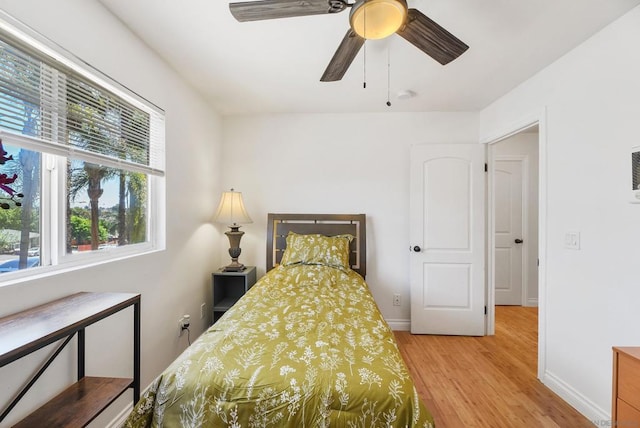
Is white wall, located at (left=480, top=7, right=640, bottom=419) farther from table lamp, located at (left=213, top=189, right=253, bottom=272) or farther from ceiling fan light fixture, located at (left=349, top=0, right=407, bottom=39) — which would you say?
table lamp, located at (left=213, top=189, right=253, bottom=272)

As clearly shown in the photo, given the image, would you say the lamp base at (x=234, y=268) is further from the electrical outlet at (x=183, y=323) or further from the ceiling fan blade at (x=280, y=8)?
the ceiling fan blade at (x=280, y=8)

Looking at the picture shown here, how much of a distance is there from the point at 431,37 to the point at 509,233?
3561 mm

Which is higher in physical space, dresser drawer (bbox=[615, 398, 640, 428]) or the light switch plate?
the light switch plate

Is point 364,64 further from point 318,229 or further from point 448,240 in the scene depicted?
point 448,240

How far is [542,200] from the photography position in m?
2.09

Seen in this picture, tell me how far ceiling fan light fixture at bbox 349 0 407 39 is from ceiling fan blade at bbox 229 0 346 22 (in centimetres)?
8

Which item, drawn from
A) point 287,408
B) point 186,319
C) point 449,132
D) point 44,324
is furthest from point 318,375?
point 449,132

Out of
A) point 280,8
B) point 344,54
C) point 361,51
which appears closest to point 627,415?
point 344,54

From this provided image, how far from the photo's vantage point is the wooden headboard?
303 centimetres

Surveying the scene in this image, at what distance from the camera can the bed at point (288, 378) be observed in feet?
3.46

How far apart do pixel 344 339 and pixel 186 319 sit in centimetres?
166

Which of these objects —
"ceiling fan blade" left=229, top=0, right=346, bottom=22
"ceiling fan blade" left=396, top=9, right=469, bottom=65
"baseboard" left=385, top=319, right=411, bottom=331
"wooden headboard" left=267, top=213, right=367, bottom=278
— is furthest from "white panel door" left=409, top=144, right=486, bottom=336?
"ceiling fan blade" left=229, top=0, right=346, bottom=22

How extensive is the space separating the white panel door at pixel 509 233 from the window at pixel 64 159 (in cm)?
433

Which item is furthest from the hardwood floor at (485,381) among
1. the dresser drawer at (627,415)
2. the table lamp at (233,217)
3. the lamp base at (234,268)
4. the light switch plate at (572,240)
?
the table lamp at (233,217)
